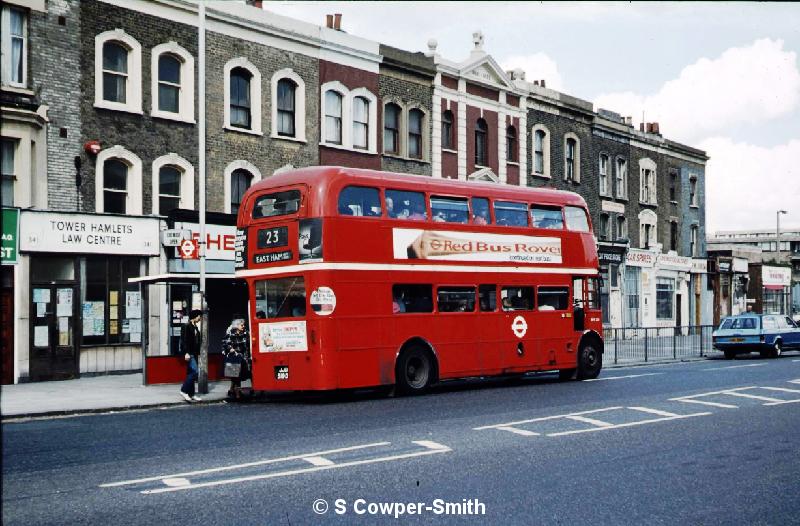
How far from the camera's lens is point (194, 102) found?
2567 cm

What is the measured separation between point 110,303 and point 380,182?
32.4 feet

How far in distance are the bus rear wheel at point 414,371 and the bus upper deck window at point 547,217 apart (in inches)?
179

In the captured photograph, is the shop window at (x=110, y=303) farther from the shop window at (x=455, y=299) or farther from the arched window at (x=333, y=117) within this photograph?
the shop window at (x=455, y=299)

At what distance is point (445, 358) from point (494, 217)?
338 cm

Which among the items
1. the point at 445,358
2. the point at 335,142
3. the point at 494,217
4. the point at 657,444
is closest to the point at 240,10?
the point at 335,142

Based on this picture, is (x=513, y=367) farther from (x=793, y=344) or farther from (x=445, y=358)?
(x=793, y=344)

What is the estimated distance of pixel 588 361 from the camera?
22531 mm

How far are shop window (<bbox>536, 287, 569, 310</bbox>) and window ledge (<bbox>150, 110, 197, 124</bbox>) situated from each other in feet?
37.2

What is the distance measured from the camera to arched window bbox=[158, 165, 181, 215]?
25.0 meters

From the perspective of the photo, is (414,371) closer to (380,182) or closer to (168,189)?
(380,182)

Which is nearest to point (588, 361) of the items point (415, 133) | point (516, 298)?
point (516, 298)

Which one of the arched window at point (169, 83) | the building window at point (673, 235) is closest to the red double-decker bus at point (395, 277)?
the arched window at point (169, 83)

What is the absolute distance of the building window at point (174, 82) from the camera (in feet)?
81.9

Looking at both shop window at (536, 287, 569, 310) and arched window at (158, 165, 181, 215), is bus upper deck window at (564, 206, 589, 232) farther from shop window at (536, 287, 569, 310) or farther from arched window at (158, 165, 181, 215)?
arched window at (158, 165, 181, 215)
